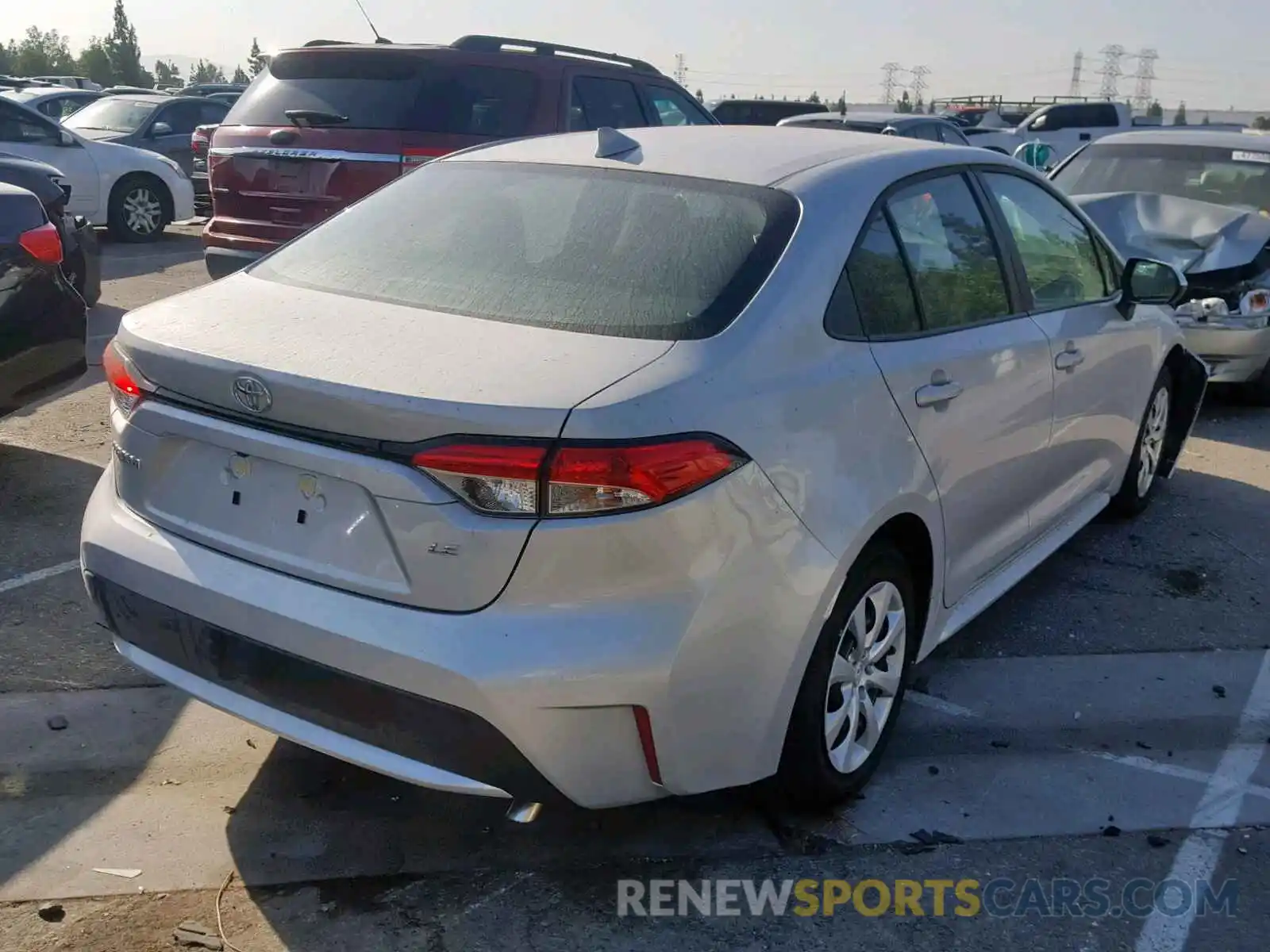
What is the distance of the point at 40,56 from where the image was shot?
7594 cm

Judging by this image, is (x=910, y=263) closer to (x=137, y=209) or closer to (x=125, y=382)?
(x=125, y=382)

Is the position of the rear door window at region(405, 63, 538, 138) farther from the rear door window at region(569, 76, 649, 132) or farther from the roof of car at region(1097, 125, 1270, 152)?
the roof of car at region(1097, 125, 1270, 152)

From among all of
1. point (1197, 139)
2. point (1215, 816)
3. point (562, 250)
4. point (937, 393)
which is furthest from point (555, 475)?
point (1197, 139)

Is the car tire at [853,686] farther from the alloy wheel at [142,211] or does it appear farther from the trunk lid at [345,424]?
the alloy wheel at [142,211]

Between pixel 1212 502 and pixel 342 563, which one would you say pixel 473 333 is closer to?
pixel 342 563

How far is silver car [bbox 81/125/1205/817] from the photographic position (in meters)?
2.51

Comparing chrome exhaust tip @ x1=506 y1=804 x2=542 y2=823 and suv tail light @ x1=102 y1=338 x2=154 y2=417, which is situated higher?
suv tail light @ x1=102 y1=338 x2=154 y2=417

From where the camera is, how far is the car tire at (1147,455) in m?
5.45

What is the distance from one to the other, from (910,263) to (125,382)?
207 centimetres

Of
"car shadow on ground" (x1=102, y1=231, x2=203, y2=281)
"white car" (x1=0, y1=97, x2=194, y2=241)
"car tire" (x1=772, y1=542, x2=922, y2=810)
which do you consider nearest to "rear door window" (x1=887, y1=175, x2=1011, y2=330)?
"car tire" (x1=772, y1=542, x2=922, y2=810)

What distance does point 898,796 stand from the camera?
3422 mm

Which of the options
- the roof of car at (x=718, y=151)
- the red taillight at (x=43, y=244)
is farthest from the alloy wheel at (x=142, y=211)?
the roof of car at (x=718, y=151)

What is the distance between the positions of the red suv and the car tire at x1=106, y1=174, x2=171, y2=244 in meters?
7.14

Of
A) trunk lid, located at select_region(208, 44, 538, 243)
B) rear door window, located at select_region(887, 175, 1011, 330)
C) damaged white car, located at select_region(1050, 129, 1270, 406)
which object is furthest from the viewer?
damaged white car, located at select_region(1050, 129, 1270, 406)
